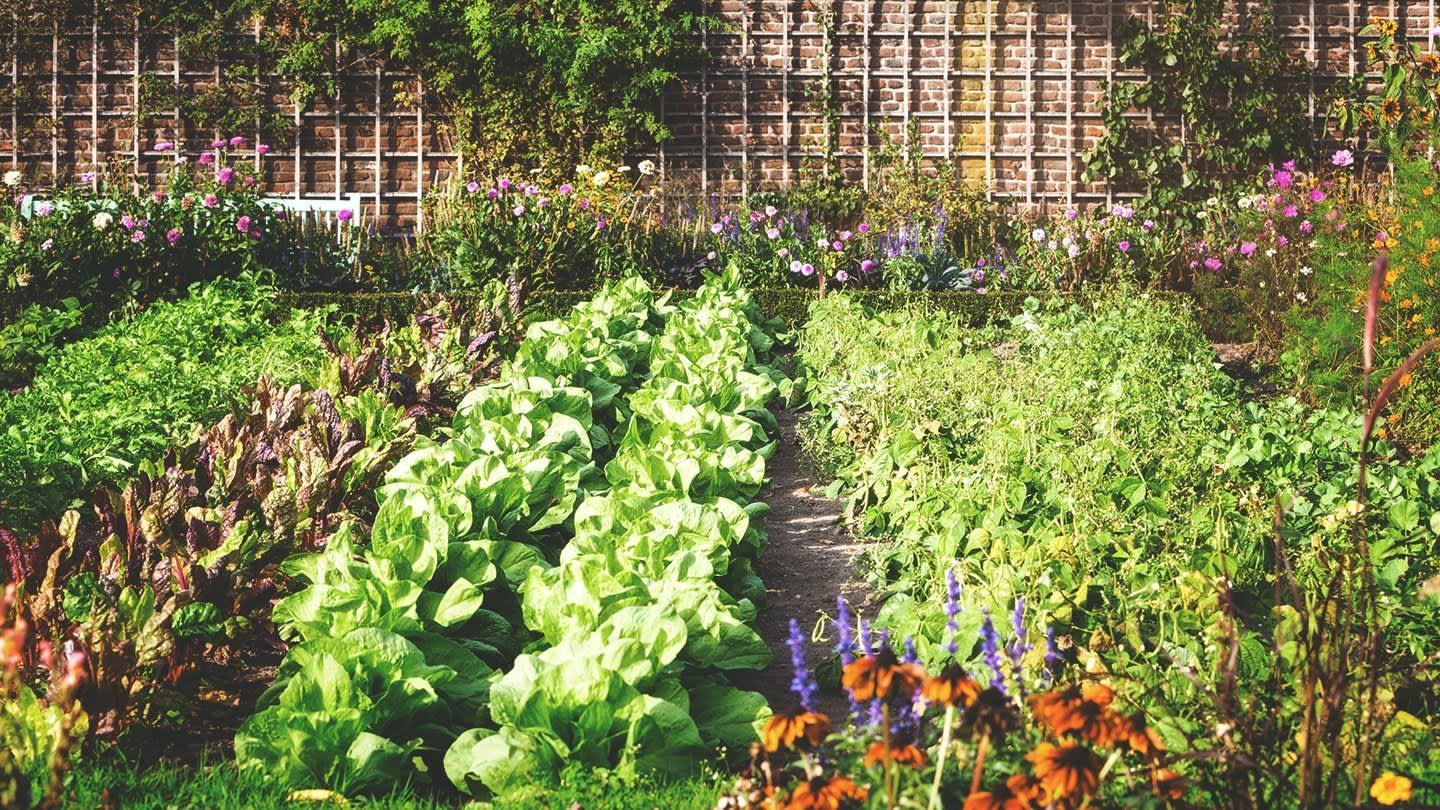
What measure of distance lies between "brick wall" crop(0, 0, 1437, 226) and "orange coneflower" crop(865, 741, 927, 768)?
1027 centimetres

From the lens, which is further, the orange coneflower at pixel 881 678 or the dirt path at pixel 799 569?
the dirt path at pixel 799 569

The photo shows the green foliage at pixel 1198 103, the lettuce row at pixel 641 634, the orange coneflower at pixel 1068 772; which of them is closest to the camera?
the orange coneflower at pixel 1068 772

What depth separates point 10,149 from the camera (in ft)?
38.8

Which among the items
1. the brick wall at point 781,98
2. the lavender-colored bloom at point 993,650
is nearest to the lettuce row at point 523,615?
the lavender-colored bloom at point 993,650

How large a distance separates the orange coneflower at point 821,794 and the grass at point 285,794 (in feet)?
1.93

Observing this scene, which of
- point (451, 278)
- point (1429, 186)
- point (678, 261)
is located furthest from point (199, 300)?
point (1429, 186)

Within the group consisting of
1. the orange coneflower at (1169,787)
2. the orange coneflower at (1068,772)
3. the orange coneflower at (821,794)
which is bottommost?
the orange coneflower at (1169,787)

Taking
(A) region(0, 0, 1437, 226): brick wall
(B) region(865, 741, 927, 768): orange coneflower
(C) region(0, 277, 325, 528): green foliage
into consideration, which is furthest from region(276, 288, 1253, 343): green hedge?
(B) region(865, 741, 927, 768): orange coneflower

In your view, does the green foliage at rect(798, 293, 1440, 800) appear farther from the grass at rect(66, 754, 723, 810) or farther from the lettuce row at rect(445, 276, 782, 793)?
the grass at rect(66, 754, 723, 810)

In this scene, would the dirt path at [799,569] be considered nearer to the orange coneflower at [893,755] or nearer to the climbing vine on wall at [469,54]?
the orange coneflower at [893,755]

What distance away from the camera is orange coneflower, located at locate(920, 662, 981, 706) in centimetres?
145

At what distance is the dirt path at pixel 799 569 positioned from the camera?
9.92 feet

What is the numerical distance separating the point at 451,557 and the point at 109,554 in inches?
28.3

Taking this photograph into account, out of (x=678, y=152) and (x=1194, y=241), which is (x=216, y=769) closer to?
(x=1194, y=241)
